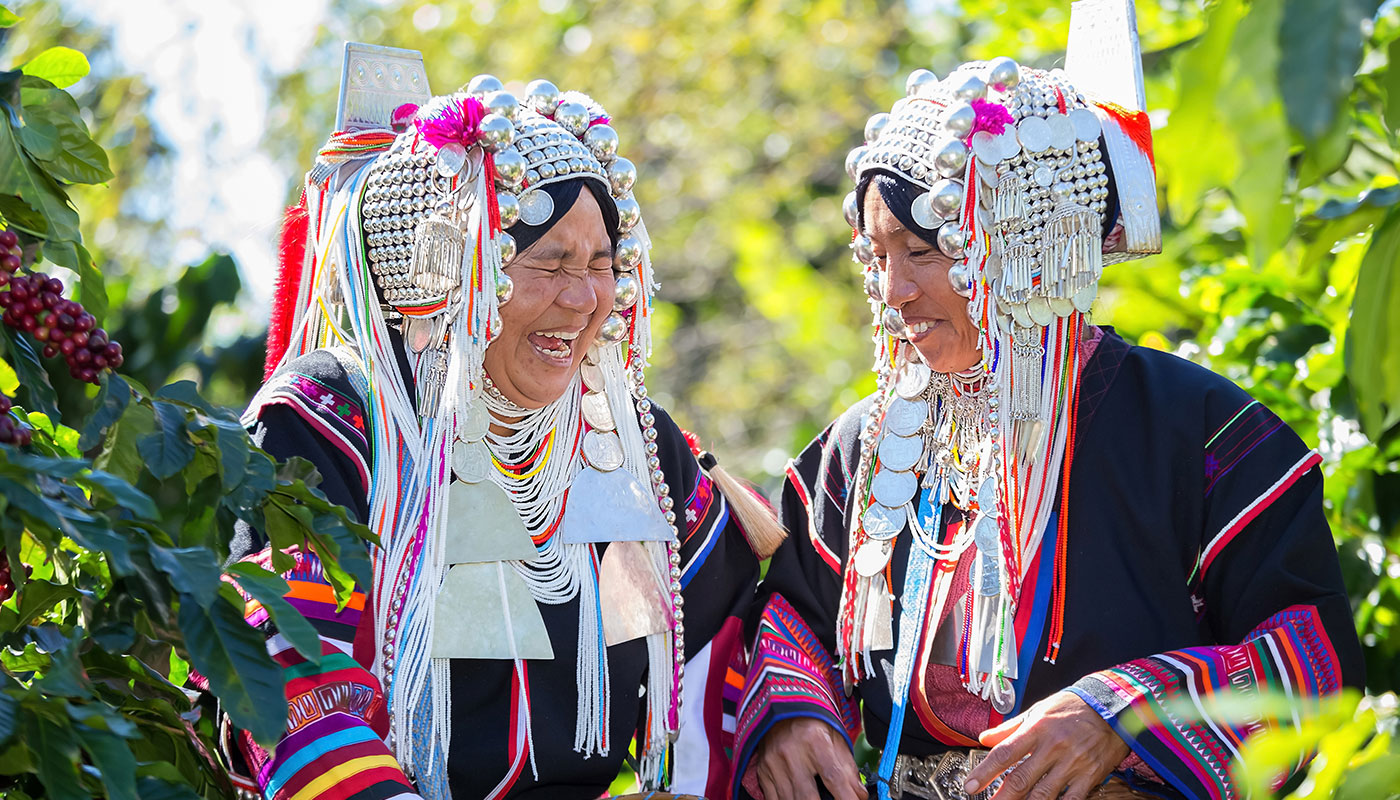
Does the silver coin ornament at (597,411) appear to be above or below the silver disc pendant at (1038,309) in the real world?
below

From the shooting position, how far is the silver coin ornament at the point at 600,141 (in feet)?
9.40

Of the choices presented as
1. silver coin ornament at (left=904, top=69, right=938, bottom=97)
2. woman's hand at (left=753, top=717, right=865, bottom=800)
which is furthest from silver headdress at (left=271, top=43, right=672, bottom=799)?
silver coin ornament at (left=904, top=69, right=938, bottom=97)

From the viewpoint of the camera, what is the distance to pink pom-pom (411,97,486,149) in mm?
2750

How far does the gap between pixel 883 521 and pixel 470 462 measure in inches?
32.5

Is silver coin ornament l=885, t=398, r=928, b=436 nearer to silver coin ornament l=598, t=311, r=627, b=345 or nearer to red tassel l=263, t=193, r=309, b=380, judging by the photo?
silver coin ornament l=598, t=311, r=627, b=345

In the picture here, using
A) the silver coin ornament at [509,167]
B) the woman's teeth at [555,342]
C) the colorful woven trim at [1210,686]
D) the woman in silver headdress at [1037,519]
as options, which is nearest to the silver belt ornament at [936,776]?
the woman in silver headdress at [1037,519]

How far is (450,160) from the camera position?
8.95ft

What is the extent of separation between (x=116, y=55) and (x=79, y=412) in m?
4.56

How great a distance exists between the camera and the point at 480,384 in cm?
281

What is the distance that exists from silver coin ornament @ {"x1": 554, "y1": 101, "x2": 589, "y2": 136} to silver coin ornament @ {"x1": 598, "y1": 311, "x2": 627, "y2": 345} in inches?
14.6

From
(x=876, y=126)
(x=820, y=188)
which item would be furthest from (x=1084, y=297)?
(x=820, y=188)

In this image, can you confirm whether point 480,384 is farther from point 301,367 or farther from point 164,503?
point 164,503

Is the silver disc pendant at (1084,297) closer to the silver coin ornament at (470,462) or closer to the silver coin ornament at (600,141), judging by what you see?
the silver coin ornament at (600,141)

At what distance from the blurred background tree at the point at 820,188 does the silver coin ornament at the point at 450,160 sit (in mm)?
784
